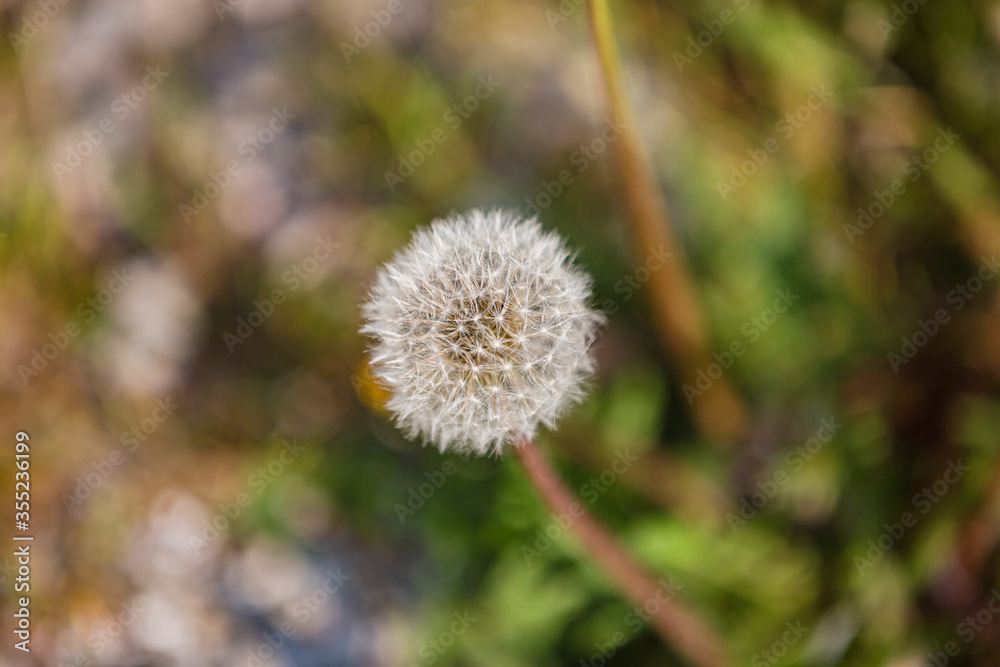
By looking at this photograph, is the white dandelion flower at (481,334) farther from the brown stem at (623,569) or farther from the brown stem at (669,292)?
the brown stem at (669,292)

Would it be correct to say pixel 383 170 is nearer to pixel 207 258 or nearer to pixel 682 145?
pixel 207 258

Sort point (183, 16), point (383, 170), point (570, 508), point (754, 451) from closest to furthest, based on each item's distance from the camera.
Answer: point (570, 508), point (754, 451), point (383, 170), point (183, 16)

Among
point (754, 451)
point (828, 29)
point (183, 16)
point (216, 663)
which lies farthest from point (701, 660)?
point (183, 16)

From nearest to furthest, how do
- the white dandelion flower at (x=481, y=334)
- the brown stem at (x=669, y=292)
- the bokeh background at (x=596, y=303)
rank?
1. the white dandelion flower at (x=481, y=334)
2. the brown stem at (x=669, y=292)
3. the bokeh background at (x=596, y=303)

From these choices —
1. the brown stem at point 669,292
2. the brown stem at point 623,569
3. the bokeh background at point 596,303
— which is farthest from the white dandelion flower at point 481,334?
the bokeh background at point 596,303

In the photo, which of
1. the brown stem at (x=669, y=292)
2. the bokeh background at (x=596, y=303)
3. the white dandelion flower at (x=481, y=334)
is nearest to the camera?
the white dandelion flower at (x=481, y=334)

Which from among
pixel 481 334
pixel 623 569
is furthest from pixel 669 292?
pixel 481 334

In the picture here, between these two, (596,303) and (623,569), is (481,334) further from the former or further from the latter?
(596,303)
